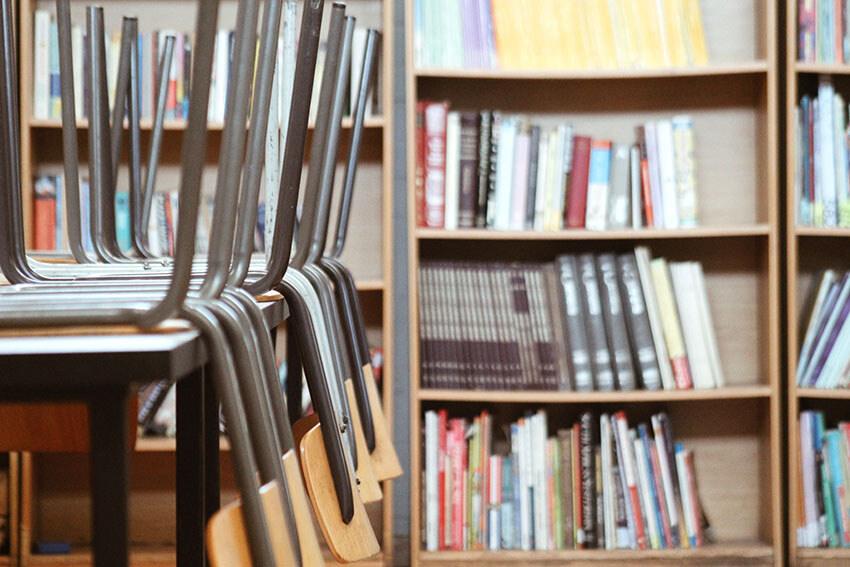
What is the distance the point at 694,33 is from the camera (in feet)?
8.44

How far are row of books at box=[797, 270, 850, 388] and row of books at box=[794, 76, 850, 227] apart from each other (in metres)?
0.18

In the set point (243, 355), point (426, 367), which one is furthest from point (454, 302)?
point (243, 355)

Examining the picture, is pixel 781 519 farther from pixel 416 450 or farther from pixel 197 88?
pixel 197 88

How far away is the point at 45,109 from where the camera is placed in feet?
8.25

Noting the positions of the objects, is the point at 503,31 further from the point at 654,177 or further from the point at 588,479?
the point at 588,479

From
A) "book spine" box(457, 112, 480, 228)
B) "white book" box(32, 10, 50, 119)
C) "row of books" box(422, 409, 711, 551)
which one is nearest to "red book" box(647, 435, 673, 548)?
"row of books" box(422, 409, 711, 551)

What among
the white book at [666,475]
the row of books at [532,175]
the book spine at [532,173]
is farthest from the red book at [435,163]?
the white book at [666,475]

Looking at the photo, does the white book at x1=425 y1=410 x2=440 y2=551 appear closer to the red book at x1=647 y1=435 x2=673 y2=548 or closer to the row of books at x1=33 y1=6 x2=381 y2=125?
the red book at x1=647 y1=435 x2=673 y2=548

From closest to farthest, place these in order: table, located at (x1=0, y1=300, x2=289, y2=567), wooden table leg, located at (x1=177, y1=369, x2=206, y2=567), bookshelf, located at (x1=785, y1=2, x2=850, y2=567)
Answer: table, located at (x1=0, y1=300, x2=289, y2=567), wooden table leg, located at (x1=177, y1=369, x2=206, y2=567), bookshelf, located at (x1=785, y1=2, x2=850, y2=567)

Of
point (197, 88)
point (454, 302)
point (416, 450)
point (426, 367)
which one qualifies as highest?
point (197, 88)

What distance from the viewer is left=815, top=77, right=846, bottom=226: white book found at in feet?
8.09

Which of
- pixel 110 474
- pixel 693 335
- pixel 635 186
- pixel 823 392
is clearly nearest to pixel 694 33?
pixel 635 186

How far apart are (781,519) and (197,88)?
2410 mm

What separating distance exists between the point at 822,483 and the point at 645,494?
1.53ft
